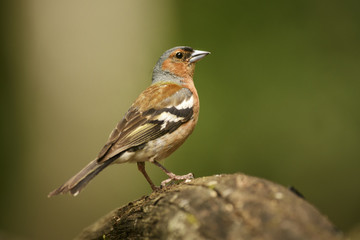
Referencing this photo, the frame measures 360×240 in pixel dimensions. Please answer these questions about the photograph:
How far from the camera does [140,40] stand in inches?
409

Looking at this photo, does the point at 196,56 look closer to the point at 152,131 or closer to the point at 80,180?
the point at 152,131

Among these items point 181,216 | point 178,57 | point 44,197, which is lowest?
point 44,197

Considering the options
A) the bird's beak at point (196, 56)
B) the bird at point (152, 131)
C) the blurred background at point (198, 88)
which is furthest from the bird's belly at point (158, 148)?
the blurred background at point (198, 88)

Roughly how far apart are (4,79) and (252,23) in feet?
20.6

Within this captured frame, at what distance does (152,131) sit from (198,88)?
494 cm

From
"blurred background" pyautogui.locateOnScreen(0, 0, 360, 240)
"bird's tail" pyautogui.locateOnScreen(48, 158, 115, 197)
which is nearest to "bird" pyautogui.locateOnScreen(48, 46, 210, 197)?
"bird's tail" pyautogui.locateOnScreen(48, 158, 115, 197)

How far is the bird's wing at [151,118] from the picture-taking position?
14.3 feet

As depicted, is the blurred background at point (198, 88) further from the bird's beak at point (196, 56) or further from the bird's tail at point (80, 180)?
the bird's tail at point (80, 180)

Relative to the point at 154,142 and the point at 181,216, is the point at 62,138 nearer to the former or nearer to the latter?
the point at 154,142

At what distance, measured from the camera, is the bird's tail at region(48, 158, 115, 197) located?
374 cm

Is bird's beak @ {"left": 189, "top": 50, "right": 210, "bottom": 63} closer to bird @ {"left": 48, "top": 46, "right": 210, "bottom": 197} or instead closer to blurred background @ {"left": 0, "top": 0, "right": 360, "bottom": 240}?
bird @ {"left": 48, "top": 46, "right": 210, "bottom": 197}

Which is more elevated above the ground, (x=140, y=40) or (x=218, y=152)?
(x=140, y=40)

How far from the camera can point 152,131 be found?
4590 millimetres

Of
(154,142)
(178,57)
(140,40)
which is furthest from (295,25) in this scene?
(154,142)
